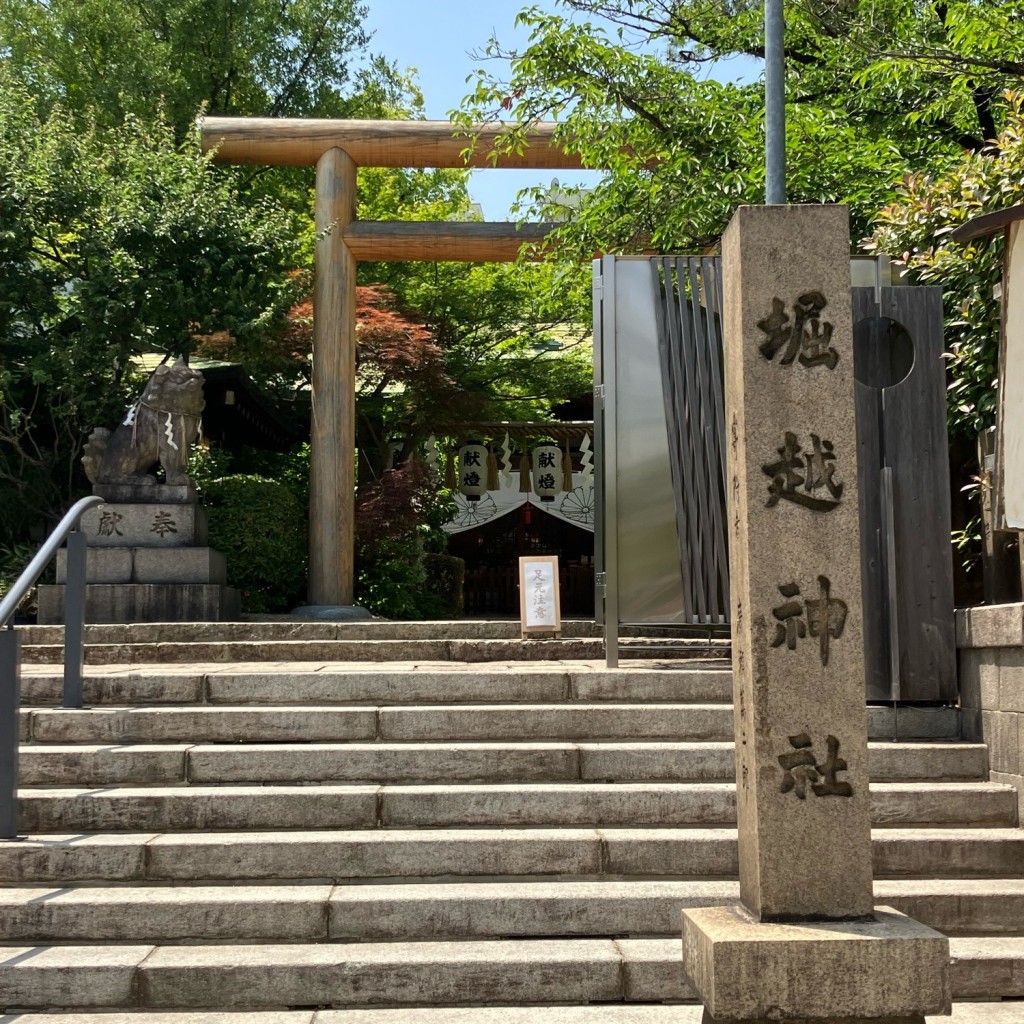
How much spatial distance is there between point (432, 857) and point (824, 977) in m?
2.18

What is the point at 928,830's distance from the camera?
5383 millimetres

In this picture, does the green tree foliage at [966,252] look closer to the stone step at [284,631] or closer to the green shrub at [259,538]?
the stone step at [284,631]

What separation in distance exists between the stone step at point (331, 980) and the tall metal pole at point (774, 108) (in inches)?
205

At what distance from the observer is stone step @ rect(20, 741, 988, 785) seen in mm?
5688

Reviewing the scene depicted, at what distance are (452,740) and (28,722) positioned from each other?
2.34 meters

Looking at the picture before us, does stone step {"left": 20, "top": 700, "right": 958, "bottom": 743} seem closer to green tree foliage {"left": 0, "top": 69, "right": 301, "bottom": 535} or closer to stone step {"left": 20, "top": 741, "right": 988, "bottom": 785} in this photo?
stone step {"left": 20, "top": 741, "right": 988, "bottom": 785}

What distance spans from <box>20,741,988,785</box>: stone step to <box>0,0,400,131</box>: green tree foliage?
15036mm

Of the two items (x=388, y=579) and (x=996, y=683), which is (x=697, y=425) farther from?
(x=388, y=579)

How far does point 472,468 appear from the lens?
17.9m

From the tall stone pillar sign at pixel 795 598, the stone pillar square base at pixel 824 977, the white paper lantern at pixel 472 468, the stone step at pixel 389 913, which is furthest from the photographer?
the white paper lantern at pixel 472 468

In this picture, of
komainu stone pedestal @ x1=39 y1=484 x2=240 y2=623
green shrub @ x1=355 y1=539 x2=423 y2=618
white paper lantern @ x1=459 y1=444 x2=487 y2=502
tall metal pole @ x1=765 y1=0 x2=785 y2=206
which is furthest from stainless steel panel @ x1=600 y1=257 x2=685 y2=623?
white paper lantern @ x1=459 y1=444 x2=487 y2=502

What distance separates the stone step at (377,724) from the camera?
6.02 meters

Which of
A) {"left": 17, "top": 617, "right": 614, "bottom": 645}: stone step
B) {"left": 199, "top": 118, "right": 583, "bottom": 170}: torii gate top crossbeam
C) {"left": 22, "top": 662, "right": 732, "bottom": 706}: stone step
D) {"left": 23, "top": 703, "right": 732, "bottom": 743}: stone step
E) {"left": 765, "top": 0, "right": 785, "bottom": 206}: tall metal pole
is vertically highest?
{"left": 199, "top": 118, "right": 583, "bottom": 170}: torii gate top crossbeam

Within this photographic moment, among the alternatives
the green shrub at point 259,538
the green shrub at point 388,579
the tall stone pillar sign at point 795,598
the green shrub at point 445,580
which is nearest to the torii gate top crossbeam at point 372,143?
the green shrub at point 259,538
